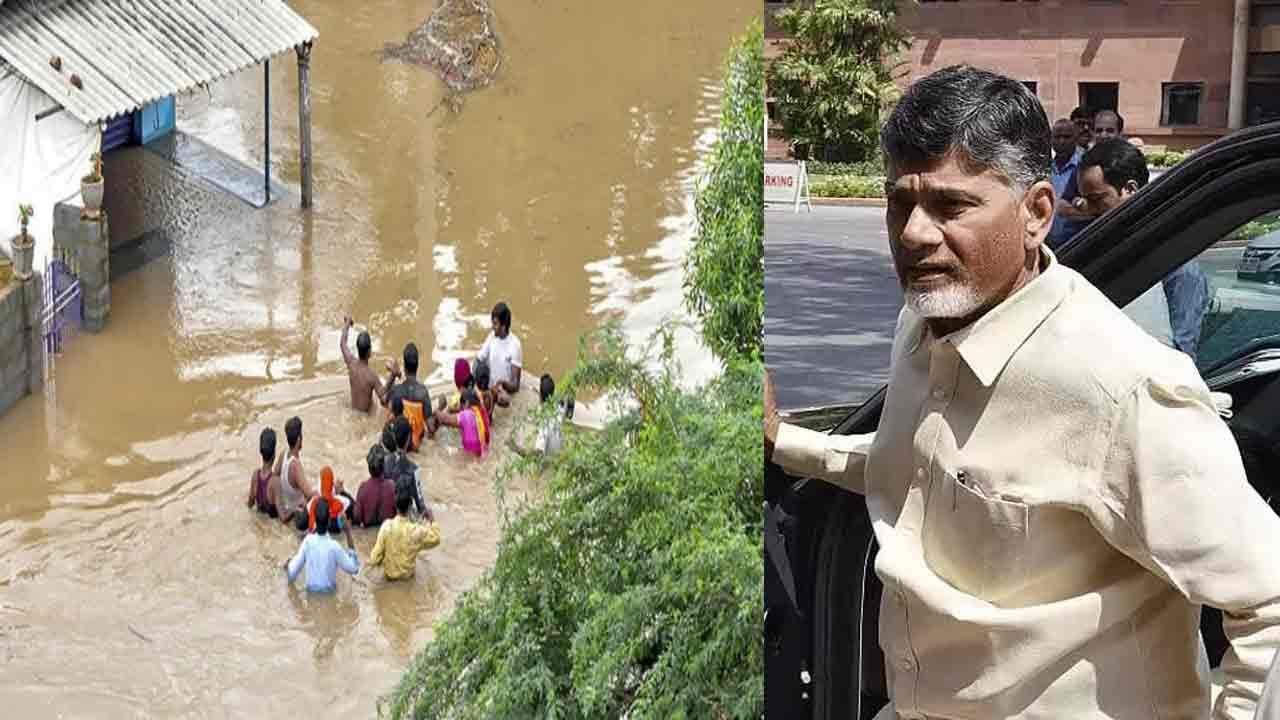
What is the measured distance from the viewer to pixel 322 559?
6.30 meters

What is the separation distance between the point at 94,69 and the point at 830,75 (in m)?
7.72

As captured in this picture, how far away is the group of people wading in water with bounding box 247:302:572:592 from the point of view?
20.9 ft

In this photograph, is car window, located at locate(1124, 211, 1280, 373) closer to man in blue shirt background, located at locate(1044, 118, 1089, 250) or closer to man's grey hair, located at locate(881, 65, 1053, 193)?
man in blue shirt background, located at locate(1044, 118, 1089, 250)

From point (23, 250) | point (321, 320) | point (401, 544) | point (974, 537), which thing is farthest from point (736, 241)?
point (321, 320)

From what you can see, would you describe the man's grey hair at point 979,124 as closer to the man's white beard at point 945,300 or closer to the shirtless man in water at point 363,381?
the man's white beard at point 945,300

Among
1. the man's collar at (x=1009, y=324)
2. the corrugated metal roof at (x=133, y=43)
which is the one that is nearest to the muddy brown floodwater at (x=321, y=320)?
the corrugated metal roof at (x=133, y=43)

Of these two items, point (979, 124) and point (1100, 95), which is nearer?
point (979, 124)

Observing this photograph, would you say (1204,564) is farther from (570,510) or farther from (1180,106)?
(570,510)

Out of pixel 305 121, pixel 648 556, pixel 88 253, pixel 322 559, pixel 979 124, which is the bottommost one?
pixel 322 559

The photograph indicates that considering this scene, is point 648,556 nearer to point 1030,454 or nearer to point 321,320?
point 1030,454

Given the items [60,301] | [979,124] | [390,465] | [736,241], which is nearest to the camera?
[979,124]

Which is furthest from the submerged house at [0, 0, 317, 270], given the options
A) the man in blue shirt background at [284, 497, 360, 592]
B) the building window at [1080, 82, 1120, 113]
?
the building window at [1080, 82, 1120, 113]

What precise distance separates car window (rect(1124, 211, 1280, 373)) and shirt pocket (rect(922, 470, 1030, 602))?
284 millimetres

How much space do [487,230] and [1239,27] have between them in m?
8.61
